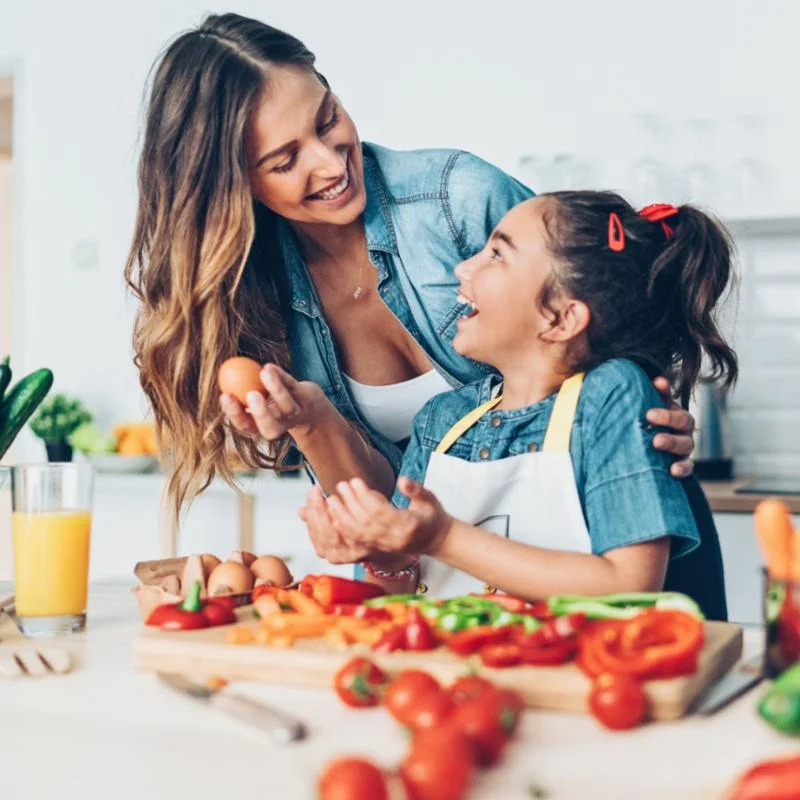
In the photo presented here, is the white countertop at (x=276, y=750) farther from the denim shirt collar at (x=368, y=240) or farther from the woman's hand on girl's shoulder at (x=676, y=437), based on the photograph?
the denim shirt collar at (x=368, y=240)

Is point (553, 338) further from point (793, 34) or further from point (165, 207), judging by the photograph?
point (793, 34)

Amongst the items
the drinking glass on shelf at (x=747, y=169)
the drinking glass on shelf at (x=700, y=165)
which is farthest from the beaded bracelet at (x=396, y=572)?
the drinking glass on shelf at (x=747, y=169)

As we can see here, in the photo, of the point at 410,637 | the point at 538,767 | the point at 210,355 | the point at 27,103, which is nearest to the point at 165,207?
the point at 210,355

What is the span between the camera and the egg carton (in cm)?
133

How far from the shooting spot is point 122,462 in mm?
3805

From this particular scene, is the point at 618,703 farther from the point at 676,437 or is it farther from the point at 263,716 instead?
the point at 676,437

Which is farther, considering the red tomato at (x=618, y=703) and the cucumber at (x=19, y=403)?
the cucumber at (x=19, y=403)

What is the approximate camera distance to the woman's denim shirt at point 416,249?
1873 mm

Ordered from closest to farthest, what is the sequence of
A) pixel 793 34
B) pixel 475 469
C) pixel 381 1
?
pixel 475 469, pixel 793 34, pixel 381 1

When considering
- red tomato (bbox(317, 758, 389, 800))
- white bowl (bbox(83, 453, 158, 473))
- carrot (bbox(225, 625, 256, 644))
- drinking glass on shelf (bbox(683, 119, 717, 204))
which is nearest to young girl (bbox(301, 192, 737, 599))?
carrot (bbox(225, 625, 256, 644))

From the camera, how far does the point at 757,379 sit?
3.47 metres

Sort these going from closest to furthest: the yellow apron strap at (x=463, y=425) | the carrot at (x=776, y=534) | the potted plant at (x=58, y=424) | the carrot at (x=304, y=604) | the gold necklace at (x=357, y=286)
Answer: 1. the carrot at (x=776, y=534)
2. the carrot at (x=304, y=604)
3. the yellow apron strap at (x=463, y=425)
4. the gold necklace at (x=357, y=286)
5. the potted plant at (x=58, y=424)

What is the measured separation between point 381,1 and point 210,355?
239 centimetres

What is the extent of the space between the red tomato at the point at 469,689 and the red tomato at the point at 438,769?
11cm
